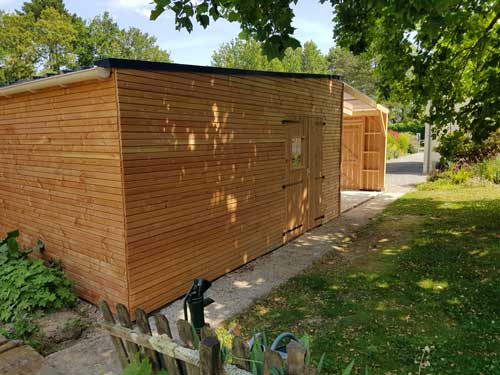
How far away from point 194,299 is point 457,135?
7385 mm

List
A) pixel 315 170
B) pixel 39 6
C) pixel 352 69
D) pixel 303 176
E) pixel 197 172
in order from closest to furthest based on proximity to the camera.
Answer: pixel 197 172
pixel 303 176
pixel 315 170
pixel 39 6
pixel 352 69

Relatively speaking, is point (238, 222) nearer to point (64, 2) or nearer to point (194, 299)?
point (194, 299)

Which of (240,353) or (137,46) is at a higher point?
(137,46)

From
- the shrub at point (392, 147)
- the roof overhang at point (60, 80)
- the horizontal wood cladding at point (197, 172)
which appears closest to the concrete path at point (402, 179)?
the shrub at point (392, 147)

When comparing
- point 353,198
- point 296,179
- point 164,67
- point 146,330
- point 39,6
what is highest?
point 39,6

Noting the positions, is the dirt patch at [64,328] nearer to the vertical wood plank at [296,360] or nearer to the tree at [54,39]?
the vertical wood plank at [296,360]

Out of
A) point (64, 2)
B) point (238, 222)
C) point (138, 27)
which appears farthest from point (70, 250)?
point (138, 27)

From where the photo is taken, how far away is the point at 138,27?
47.2m

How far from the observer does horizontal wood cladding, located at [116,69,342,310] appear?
4.04 meters

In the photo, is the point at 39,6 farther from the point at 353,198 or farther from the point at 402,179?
the point at 353,198

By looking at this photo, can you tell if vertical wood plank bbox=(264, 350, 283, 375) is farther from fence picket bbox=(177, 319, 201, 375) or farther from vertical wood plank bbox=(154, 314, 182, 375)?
vertical wood plank bbox=(154, 314, 182, 375)

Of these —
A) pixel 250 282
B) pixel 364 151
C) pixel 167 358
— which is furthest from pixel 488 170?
pixel 167 358

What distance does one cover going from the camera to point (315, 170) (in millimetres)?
8023

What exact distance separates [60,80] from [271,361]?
12.6 feet
